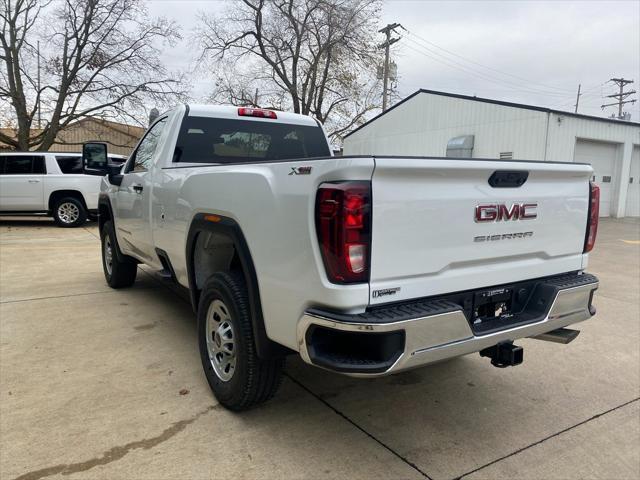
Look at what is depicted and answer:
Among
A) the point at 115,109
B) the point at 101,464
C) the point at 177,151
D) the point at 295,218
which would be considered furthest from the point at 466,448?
the point at 115,109

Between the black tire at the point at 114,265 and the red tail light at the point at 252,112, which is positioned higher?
the red tail light at the point at 252,112

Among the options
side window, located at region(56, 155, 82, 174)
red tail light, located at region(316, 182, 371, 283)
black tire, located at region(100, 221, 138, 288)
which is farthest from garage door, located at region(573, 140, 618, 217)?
red tail light, located at region(316, 182, 371, 283)

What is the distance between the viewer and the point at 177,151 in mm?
4168

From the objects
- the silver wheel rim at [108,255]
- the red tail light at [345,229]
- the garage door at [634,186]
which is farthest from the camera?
the garage door at [634,186]

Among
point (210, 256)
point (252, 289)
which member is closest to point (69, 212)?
point (210, 256)

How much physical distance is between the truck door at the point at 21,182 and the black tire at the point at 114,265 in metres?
8.13

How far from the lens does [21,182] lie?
1280cm

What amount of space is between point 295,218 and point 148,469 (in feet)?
4.88

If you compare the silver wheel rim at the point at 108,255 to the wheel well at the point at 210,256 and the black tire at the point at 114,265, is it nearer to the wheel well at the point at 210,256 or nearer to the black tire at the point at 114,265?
the black tire at the point at 114,265

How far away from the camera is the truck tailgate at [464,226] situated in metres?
2.21

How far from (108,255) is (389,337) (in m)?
5.12

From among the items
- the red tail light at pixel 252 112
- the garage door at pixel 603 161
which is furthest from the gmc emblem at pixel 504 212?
the garage door at pixel 603 161

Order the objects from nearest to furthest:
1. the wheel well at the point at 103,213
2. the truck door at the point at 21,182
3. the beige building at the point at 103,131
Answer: the wheel well at the point at 103,213 < the truck door at the point at 21,182 < the beige building at the point at 103,131

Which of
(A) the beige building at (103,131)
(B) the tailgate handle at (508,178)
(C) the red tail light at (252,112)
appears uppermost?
(A) the beige building at (103,131)
